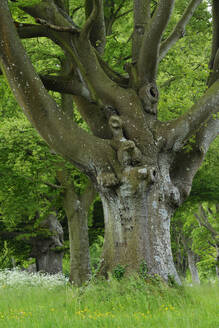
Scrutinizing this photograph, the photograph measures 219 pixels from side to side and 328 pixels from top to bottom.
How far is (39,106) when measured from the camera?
7156mm

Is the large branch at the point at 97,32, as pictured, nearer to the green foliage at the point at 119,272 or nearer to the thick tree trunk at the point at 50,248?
the green foliage at the point at 119,272

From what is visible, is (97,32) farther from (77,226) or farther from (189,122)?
(77,226)

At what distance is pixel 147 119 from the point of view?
8195mm

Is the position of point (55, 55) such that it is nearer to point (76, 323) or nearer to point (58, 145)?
point (58, 145)

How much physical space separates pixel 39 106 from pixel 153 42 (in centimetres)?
281

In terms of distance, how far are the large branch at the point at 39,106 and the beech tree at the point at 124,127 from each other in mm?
19

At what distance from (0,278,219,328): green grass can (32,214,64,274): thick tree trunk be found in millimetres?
11439

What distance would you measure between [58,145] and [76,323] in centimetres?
356

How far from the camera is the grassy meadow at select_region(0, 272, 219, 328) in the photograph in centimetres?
477

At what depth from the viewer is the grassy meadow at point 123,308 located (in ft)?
15.6

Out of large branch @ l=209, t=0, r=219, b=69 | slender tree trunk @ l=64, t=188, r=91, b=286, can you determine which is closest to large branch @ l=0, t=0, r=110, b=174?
large branch @ l=209, t=0, r=219, b=69

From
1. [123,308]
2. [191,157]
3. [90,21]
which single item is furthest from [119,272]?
[90,21]

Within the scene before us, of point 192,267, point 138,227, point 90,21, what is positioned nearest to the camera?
point 138,227

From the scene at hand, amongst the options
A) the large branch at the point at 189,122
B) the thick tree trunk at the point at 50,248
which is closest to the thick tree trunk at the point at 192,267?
the thick tree trunk at the point at 50,248
